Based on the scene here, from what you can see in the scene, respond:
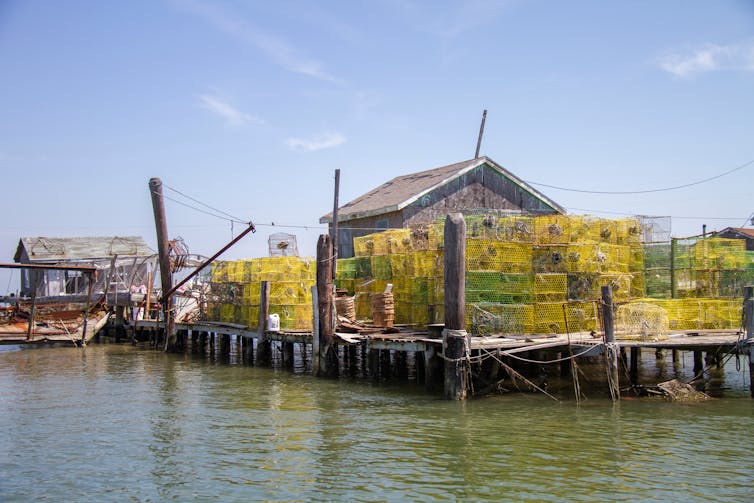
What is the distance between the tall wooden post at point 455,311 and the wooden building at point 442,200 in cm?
981

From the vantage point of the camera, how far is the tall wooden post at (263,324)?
20.7 m

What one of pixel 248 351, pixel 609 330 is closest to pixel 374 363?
pixel 609 330

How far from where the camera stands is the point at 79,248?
1587 inches

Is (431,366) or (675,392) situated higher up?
(431,366)

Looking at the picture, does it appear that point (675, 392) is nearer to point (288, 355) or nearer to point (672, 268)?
point (672, 268)

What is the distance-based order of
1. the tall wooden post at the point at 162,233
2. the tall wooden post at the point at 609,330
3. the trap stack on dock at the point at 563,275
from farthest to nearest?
the tall wooden post at the point at 162,233 < the trap stack on dock at the point at 563,275 < the tall wooden post at the point at 609,330

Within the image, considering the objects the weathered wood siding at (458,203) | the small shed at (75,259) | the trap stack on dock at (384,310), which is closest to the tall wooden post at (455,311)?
the trap stack on dock at (384,310)

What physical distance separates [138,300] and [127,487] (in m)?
24.4

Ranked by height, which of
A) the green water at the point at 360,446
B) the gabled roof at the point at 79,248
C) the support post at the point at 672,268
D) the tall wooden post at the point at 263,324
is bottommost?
the green water at the point at 360,446

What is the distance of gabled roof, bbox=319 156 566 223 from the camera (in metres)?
25.0

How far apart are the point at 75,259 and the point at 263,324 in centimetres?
2266

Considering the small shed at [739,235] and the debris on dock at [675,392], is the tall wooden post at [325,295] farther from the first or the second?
the small shed at [739,235]

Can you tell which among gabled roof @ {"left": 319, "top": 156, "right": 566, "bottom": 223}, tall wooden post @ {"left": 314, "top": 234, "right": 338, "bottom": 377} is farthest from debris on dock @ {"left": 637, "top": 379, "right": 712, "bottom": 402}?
gabled roof @ {"left": 319, "top": 156, "right": 566, "bottom": 223}

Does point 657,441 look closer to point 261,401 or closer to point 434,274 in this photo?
point 434,274
